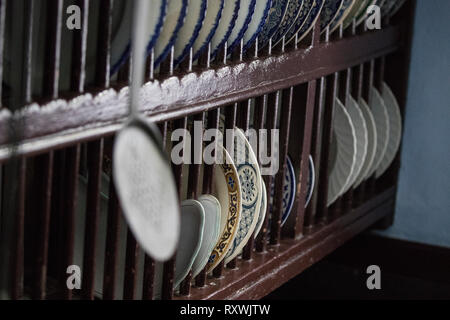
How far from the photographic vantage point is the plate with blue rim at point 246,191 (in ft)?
4.86

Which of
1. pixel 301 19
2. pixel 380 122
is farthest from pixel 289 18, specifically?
pixel 380 122

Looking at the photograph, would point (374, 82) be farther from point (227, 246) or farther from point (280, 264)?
point (227, 246)

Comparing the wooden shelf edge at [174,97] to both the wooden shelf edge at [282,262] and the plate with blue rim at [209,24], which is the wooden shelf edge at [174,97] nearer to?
the plate with blue rim at [209,24]

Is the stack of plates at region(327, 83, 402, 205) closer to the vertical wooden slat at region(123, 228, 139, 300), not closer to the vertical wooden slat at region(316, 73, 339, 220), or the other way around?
the vertical wooden slat at region(316, 73, 339, 220)

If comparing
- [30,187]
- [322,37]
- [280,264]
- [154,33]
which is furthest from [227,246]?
[322,37]

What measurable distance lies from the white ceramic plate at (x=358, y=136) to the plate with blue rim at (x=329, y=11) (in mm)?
327

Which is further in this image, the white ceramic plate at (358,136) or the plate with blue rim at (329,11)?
the white ceramic plate at (358,136)

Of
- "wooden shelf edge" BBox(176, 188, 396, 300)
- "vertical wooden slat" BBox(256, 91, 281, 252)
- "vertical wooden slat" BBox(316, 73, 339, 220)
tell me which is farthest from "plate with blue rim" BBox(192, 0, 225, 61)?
"vertical wooden slat" BBox(316, 73, 339, 220)

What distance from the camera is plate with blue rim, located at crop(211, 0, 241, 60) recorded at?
130 centimetres

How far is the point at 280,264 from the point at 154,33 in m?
0.73

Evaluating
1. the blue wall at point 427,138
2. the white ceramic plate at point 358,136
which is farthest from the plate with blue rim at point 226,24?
the blue wall at point 427,138

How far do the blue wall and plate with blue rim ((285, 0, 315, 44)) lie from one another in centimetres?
74

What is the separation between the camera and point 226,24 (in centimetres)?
131

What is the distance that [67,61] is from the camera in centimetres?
123
